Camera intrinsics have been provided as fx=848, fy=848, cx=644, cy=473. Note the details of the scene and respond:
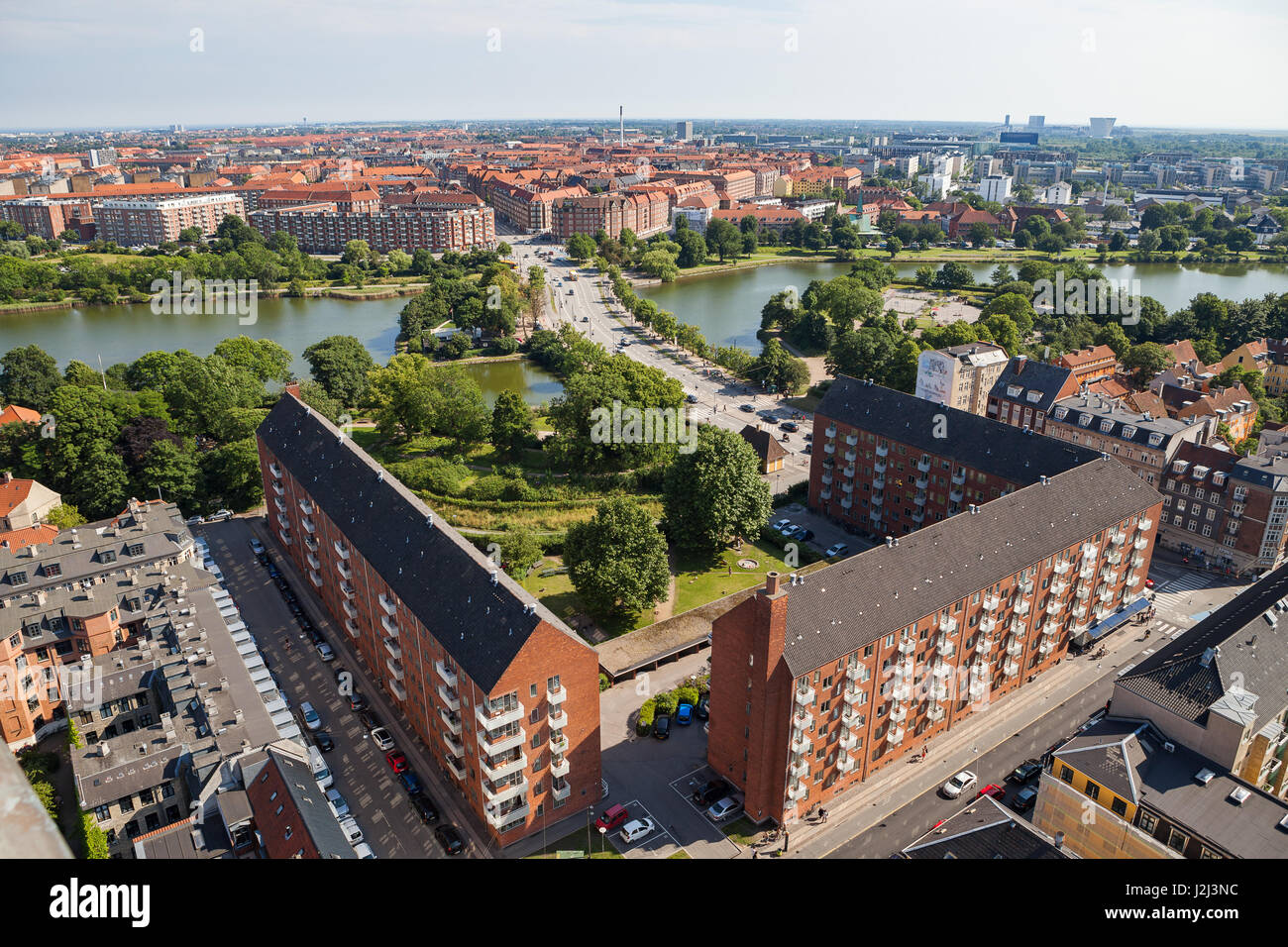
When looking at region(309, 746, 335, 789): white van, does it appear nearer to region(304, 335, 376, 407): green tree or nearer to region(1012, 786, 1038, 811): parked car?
region(1012, 786, 1038, 811): parked car

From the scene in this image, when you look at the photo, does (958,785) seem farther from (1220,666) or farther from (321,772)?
(321,772)

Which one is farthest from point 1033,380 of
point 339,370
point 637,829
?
point 339,370

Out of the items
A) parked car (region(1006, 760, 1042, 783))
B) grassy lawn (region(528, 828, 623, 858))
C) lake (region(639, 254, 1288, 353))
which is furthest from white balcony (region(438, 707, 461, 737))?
lake (region(639, 254, 1288, 353))

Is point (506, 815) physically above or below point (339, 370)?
below

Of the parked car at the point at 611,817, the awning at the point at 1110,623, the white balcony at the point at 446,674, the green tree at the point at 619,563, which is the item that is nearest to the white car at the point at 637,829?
the parked car at the point at 611,817

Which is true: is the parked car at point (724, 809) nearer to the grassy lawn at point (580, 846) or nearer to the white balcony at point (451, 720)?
the grassy lawn at point (580, 846)
